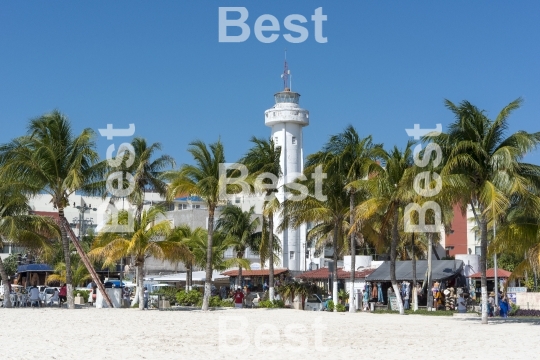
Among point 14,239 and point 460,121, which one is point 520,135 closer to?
point 460,121

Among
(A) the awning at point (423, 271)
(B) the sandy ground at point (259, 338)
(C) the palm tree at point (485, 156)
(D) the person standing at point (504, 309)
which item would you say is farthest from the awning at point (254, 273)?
(C) the palm tree at point (485, 156)

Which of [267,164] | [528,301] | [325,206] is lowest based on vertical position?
[528,301]

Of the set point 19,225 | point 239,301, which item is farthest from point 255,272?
point 19,225

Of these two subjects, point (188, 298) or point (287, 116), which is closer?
point (188, 298)

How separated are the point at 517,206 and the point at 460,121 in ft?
13.4

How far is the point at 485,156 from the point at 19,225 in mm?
21472

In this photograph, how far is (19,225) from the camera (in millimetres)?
33812

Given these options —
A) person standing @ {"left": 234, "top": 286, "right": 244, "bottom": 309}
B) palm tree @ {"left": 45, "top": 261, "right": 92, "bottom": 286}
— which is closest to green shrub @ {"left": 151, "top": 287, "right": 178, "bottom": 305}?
person standing @ {"left": 234, "top": 286, "right": 244, "bottom": 309}

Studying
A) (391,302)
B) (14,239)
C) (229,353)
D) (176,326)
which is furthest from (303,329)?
(14,239)

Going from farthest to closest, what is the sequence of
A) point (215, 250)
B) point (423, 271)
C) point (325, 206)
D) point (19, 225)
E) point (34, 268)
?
1. point (34, 268)
2. point (215, 250)
3. point (423, 271)
4. point (325, 206)
5. point (19, 225)

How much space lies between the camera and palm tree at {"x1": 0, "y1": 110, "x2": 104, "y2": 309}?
31.6 m

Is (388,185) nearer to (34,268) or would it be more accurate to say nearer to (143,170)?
(143,170)

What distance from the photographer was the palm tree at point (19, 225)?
3303 cm

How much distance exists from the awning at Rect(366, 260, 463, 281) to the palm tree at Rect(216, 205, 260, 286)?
474 inches
